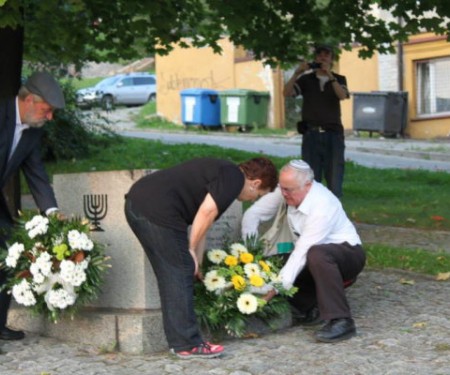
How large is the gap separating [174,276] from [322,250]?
3.35 ft

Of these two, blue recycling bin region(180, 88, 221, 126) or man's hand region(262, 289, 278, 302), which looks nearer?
man's hand region(262, 289, 278, 302)

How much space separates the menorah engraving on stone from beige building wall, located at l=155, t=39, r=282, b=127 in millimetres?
27333

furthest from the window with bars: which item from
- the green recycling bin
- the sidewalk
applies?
the sidewalk

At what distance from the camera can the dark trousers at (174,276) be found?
6.79 m

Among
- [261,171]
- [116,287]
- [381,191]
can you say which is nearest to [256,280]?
[261,171]

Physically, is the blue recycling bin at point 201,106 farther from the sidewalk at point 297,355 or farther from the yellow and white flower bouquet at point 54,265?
the yellow and white flower bouquet at point 54,265

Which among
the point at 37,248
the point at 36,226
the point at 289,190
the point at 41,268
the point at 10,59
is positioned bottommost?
the point at 41,268

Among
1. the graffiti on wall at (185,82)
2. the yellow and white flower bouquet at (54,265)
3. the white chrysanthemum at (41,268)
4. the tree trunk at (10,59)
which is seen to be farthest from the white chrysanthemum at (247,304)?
the graffiti on wall at (185,82)

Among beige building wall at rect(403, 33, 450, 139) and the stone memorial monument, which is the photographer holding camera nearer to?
the stone memorial monument

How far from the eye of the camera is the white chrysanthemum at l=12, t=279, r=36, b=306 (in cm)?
699

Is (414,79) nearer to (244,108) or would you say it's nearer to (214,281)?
(244,108)

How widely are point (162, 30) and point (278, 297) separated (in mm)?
5780

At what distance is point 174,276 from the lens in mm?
6805

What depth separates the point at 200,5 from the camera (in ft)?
46.2
